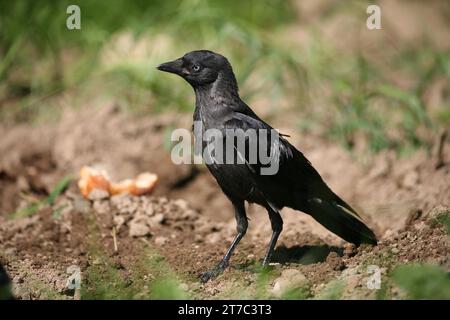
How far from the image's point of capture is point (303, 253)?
5.05 metres

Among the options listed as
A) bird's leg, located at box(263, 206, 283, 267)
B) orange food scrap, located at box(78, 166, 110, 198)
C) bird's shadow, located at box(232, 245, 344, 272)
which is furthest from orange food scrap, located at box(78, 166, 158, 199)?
bird's leg, located at box(263, 206, 283, 267)

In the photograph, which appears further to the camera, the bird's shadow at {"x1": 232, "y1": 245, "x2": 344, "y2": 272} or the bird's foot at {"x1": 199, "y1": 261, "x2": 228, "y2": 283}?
the bird's shadow at {"x1": 232, "y1": 245, "x2": 344, "y2": 272}

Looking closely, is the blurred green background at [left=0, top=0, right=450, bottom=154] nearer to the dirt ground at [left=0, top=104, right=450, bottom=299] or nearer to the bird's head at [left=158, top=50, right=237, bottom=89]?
the dirt ground at [left=0, top=104, right=450, bottom=299]

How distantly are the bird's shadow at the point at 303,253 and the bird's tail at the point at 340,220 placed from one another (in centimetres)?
14

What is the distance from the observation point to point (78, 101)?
7.82 metres

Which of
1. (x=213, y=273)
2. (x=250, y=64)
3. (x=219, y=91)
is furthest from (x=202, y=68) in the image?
(x=250, y=64)

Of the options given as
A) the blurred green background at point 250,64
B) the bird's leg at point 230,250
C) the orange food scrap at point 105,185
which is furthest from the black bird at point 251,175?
the blurred green background at point 250,64

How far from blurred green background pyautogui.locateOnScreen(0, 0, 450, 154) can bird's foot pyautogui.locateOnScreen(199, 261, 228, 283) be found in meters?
2.53

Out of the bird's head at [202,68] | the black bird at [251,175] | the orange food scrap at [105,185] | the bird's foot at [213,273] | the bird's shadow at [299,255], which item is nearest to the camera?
the bird's foot at [213,273]

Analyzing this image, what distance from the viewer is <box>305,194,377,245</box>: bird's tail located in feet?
15.9

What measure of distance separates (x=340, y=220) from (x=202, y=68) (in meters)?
1.39

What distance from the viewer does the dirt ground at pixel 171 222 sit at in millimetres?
4301

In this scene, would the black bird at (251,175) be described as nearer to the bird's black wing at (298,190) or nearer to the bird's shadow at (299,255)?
the bird's black wing at (298,190)
